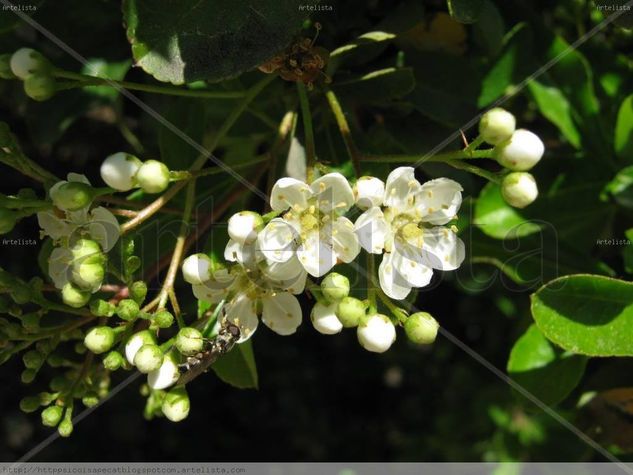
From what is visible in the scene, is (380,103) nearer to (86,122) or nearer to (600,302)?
(600,302)

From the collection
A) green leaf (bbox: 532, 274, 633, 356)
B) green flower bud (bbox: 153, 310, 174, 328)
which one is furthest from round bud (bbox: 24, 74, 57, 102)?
green leaf (bbox: 532, 274, 633, 356)

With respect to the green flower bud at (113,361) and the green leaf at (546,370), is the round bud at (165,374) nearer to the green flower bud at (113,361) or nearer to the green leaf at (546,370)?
the green flower bud at (113,361)

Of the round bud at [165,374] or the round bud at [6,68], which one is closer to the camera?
the round bud at [165,374]

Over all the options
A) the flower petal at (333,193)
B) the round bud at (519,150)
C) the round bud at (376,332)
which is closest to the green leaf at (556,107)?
the round bud at (519,150)

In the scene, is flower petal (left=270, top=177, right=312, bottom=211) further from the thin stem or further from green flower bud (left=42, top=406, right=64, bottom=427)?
green flower bud (left=42, top=406, right=64, bottom=427)

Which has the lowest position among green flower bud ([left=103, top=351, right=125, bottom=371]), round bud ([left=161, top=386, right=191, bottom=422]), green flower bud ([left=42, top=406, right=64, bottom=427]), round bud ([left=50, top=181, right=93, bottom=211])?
green flower bud ([left=42, top=406, right=64, bottom=427])
